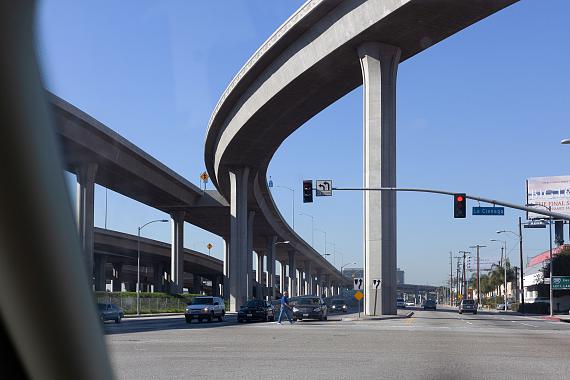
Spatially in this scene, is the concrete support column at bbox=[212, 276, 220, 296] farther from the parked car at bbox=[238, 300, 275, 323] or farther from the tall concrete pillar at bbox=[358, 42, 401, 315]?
the parked car at bbox=[238, 300, 275, 323]

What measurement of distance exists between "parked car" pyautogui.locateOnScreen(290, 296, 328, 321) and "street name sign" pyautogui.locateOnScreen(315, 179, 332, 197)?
10.1 m

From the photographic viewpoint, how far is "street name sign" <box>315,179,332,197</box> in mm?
42531

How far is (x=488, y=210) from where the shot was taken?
42281mm

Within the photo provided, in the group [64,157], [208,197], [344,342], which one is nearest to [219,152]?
[208,197]

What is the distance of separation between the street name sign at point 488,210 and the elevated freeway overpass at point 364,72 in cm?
1065

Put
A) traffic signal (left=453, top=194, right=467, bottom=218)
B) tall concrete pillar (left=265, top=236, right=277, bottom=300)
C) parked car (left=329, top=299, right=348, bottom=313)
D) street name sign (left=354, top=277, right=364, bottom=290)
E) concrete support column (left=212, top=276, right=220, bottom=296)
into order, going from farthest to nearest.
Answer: concrete support column (left=212, top=276, right=220, bottom=296) < tall concrete pillar (left=265, top=236, right=277, bottom=300) < parked car (left=329, top=299, right=348, bottom=313) < street name sign (left=354, top=277, right=364, bottom=290) < traffic signal (left=453, top=194, right=467, bottom=218)

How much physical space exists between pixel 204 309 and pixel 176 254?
43095 mm

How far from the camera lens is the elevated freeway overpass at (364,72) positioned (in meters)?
47.1

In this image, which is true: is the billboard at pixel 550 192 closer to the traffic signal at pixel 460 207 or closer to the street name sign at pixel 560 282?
the street name sign at pixel 560 282

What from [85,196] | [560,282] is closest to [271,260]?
[560,282]

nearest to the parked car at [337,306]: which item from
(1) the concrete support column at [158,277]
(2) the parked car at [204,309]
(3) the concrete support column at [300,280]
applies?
(1) the concrete support column at [158,277]

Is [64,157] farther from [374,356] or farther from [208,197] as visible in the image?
[208,197]

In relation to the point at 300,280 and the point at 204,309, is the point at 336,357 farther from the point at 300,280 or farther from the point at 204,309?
the point at 300,280

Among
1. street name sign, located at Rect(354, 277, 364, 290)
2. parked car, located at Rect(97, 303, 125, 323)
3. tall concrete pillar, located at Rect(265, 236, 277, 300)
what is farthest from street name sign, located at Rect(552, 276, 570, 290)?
parked car, located at Rect(97, 303, 125, 323)
